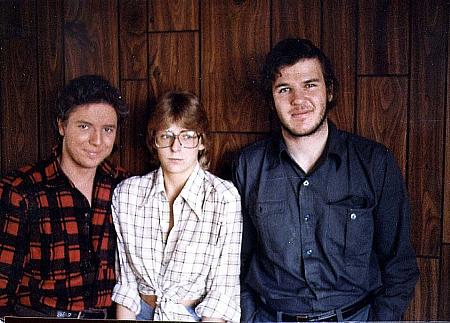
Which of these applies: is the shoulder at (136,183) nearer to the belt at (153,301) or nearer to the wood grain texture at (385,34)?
the belt at (153,301)

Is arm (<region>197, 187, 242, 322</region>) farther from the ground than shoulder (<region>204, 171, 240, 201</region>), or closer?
closer

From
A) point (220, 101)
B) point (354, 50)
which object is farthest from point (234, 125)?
point (354, 50)

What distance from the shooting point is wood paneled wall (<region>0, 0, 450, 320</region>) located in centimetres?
56

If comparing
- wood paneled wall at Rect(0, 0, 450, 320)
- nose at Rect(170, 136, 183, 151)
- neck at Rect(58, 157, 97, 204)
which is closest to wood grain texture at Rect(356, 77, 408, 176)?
wood paneled wall at Rect(0, 0, 450, 320)

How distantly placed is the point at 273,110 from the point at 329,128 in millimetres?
67

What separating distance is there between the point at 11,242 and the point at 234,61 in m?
0.35

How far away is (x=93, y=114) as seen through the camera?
2.06ft

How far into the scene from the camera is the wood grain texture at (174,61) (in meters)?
0.60

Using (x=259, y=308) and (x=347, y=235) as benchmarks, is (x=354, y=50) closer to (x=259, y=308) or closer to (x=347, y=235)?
(x=347, y=235)

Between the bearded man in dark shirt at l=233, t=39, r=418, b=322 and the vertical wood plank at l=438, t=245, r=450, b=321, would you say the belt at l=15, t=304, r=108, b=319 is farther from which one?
the vertical wood plank at l=438, t=245, r=450, b=321

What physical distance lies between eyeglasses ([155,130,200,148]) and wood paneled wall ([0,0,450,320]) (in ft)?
0.06

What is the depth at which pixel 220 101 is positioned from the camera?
61 cm

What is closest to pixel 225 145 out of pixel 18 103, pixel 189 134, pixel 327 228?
pixel 189 134

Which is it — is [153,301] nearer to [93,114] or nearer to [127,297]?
[127,297]
